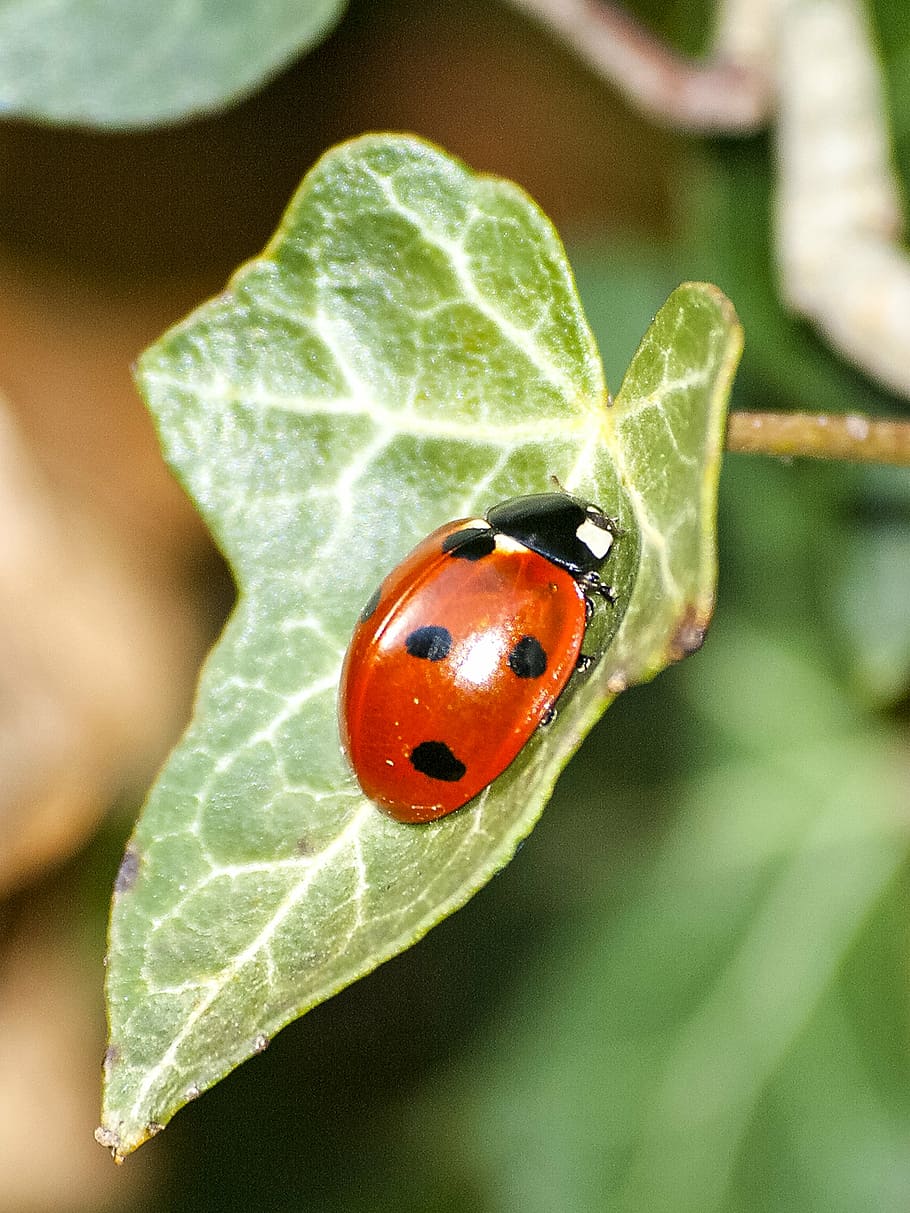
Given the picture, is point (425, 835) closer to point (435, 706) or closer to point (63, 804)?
point (435, 706)

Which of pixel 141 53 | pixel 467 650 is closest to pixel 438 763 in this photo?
pixel 467 650

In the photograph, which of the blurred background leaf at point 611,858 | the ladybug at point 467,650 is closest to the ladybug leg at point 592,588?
the ladybug at point 467,650

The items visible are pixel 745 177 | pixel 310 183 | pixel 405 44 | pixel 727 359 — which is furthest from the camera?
pixel 405 44

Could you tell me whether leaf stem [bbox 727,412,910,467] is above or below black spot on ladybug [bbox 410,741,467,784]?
above

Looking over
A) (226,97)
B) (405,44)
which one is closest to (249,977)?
(226,97)

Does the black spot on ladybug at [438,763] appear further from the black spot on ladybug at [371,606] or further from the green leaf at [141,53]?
the green leaf at [141,53]

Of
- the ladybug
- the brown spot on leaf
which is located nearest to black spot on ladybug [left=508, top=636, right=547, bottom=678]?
the ladybug

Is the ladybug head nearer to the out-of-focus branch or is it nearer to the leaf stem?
the leaf stem
